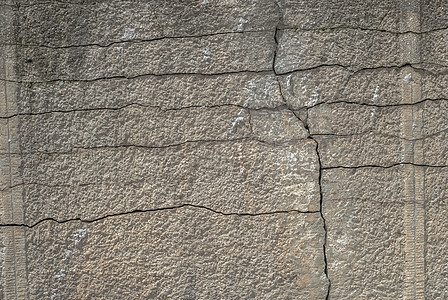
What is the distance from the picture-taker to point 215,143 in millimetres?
1637

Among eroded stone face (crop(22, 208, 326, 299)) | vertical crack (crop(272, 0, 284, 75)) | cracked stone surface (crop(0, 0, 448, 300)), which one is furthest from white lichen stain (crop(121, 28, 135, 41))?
eroded stone face (crop(22, 208, 326, 299))

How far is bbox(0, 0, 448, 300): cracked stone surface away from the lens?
163 centimetres

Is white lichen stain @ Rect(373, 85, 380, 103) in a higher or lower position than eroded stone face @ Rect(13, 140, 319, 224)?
higher

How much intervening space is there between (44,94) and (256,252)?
1.05 meters

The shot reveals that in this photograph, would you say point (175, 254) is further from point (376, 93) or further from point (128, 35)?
point (376, 93)

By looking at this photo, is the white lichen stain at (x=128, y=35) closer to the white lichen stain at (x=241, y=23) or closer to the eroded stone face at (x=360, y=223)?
the white lichen stain at (x=241, y=23)

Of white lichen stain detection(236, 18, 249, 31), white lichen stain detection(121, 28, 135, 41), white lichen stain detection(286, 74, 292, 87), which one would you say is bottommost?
white lichen stain detection(286, 74, 292, 87)

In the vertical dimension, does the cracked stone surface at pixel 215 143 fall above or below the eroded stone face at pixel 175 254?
above

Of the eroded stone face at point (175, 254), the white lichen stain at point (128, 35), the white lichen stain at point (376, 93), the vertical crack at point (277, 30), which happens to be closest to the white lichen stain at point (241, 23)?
the vertical crack at point (277, 30)

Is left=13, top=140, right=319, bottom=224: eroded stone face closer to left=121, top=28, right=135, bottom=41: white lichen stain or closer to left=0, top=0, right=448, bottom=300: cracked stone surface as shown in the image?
left=0, top=0, right=448, bottom=300: cracked stone surface

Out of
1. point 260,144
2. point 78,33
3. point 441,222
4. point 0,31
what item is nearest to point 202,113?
point 260,144

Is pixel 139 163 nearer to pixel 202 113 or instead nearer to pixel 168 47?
pixel 202 113

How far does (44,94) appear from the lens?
163cm

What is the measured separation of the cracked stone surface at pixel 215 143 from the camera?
163 cm
